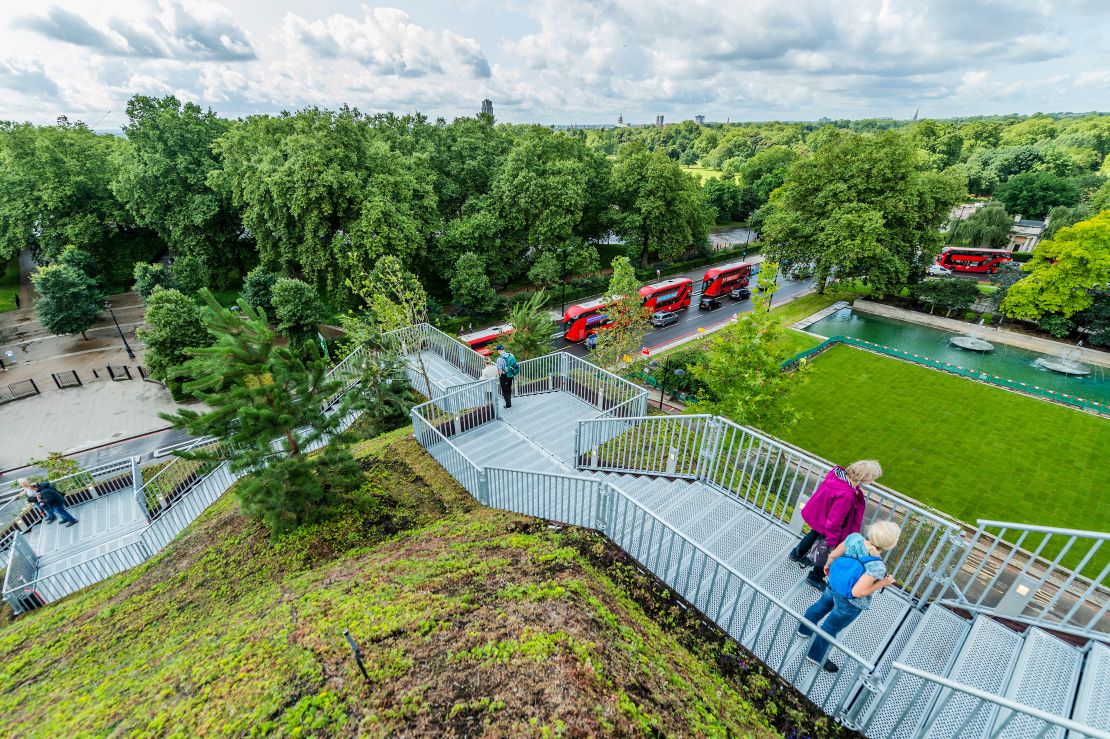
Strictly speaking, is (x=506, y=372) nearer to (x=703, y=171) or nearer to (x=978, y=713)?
(x=978, y=713)

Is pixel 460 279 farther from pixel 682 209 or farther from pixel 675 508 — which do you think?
pixel 675 508

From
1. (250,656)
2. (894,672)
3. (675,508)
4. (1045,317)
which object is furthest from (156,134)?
(1045,317)

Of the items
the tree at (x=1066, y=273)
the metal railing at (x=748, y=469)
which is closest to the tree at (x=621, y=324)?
the metal railing at (x=748, y=469)

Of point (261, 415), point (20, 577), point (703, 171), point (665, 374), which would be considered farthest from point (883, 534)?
point (703, 171)

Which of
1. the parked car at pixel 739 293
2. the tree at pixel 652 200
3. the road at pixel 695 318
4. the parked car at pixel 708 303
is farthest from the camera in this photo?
the tree at pixel 652 200

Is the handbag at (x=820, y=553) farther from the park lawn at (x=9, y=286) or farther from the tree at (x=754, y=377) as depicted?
the park lawn at (x=9, y=286)
